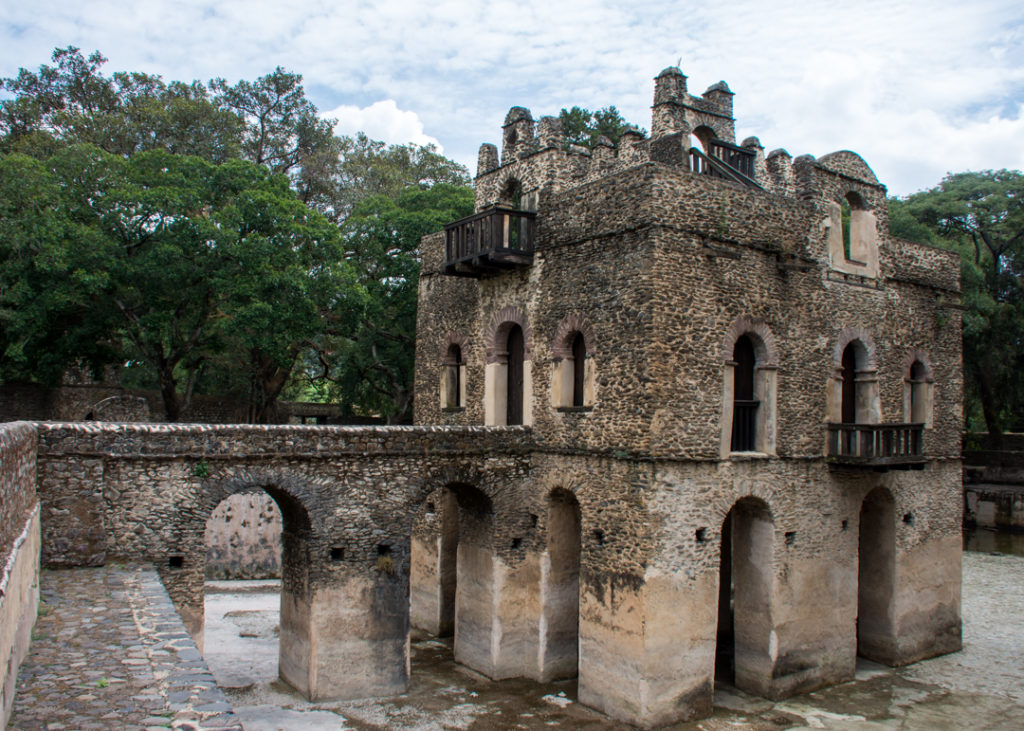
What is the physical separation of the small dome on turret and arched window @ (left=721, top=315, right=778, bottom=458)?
6.73 meters

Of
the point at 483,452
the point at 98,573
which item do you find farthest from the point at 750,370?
the point at 98,573

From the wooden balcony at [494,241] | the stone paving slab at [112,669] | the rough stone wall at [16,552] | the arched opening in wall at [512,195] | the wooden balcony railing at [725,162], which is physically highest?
the wooden balcony railing at [725,162]

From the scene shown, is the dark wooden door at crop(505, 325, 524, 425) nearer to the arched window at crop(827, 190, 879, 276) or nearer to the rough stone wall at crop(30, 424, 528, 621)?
the rough stone wall at crop(30, 424, 528, 621)

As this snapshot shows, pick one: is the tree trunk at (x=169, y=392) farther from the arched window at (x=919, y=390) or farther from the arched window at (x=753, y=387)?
the arched window at (x=919, y=390)

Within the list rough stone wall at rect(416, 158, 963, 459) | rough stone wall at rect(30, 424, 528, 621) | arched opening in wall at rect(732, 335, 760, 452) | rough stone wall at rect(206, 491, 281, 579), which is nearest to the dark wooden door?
rough stone wall at rect(416, 158, 963, 459)

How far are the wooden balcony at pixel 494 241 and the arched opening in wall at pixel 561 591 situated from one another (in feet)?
14.3

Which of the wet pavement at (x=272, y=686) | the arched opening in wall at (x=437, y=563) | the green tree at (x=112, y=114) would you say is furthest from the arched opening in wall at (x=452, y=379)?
the green tree at (x=112, y=114)

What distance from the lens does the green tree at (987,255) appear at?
30.8 metres

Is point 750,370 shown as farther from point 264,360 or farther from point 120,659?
point 264,360

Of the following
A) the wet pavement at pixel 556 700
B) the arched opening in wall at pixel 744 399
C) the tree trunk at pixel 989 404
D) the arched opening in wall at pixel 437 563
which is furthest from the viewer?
the tree trunk at pixel 989 404

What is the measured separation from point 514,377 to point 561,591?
420 centimetres

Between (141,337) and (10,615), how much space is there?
18309mm

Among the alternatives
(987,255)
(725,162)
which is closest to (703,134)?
(725,162)

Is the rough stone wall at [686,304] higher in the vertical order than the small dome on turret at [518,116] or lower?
lower
